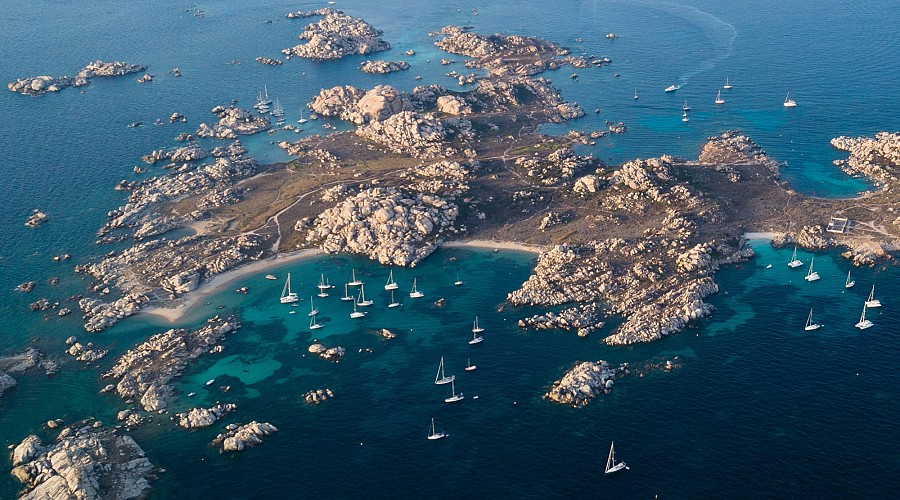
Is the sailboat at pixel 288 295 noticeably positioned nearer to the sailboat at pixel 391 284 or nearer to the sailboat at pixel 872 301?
the sailboat at pixel 391 284

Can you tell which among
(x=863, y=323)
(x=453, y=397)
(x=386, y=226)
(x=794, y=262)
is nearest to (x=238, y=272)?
(x=386, y=226)

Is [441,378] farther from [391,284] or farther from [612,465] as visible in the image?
[612,465]

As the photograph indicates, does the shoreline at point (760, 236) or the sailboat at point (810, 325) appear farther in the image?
the shoreline at point (760, 236)

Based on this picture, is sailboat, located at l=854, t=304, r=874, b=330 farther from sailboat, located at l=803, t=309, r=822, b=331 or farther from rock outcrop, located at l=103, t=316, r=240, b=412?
rock outcrop, located at l=103, t=316, r=240, b=412

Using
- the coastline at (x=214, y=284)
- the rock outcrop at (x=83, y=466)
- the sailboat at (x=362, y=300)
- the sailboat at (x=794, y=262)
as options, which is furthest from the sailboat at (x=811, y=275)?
the rock outcrop at (x=83, y=466)

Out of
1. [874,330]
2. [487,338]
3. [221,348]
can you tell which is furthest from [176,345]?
[874,330]

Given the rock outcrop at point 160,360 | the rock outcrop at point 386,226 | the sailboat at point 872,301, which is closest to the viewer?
the rock outcrop at point 160,360
